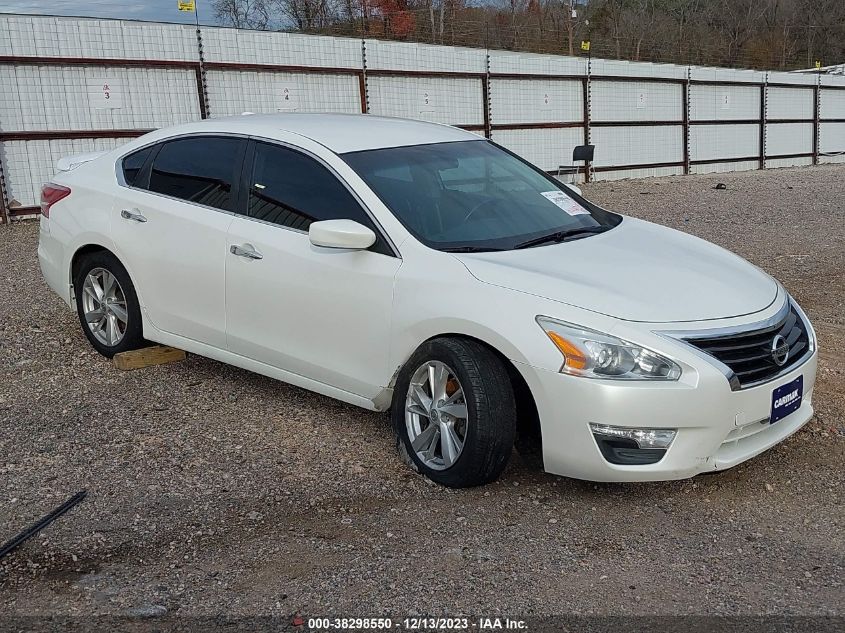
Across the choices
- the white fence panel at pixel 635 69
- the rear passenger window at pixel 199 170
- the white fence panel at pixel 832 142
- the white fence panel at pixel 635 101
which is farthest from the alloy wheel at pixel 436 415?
the white fence panel at pixel 832 142

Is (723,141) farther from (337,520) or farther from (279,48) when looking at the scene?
(337,520)

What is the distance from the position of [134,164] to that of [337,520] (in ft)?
9.94

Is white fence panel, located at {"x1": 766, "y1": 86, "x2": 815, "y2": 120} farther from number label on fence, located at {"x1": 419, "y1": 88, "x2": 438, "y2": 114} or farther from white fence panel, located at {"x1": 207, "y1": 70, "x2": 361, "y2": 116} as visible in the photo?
white fence panel, located at {"x1": 207, "y1": 70, "x2": 361, "y2": 116}

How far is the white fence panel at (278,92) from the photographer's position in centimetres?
1553

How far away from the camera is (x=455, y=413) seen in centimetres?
398

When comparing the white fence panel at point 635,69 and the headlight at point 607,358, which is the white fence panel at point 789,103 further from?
the headlight at point 607,358

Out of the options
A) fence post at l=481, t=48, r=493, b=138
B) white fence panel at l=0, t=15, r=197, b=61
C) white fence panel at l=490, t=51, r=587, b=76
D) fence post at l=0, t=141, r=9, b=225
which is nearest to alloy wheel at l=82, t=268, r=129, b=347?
fence post at l=0, t=141, r=9, b=225

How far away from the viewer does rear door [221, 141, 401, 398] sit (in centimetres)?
433

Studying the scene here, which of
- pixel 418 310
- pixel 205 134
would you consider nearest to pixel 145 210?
pixel 205 134

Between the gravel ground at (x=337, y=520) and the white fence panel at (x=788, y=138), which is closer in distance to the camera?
the gravel ground at (x=337, y=520)

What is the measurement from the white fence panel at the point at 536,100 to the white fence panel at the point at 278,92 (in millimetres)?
3950

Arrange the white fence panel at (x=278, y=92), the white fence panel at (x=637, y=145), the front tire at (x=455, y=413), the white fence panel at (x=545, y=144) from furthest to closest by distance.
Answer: the white fence panel at (x=637, y=145) → the white fence panel at (x=545, y=144) → the white fence panel at (x=278, y=92) → the front tire at (x=455, y=413)

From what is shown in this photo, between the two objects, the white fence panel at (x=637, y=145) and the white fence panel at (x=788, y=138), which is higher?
the white fence panel at (x=637, y=145)

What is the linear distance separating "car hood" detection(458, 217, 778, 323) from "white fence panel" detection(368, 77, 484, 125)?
13966 mm
